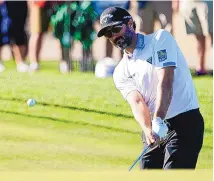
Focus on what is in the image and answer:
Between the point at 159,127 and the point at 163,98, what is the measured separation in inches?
7.0

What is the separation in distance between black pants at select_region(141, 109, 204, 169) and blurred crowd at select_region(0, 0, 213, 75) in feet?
9.33

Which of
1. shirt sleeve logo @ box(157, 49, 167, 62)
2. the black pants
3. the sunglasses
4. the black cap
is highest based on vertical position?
the black cap

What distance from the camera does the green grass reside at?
750cm

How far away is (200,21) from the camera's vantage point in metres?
8.91

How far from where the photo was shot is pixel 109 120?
7.96m

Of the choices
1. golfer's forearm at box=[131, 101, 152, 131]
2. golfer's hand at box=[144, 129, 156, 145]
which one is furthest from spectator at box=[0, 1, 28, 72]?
golfer's hand at box=[144, 129, 156, 145]

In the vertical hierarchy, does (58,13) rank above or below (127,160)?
above

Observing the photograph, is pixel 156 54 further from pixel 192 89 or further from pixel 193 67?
pixel 193 67

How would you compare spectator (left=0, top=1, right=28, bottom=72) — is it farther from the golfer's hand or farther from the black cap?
the golfer's hand

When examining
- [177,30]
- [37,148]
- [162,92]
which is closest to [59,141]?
[37,148]

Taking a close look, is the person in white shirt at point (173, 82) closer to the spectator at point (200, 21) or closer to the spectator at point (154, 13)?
the spectator at point (154, 13)

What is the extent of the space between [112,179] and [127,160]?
2517 millimetres

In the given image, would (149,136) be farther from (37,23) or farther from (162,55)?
(37,23)

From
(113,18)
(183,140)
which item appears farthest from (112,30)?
(183,140)
